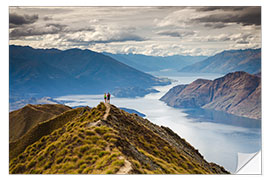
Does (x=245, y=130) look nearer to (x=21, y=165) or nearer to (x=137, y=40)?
(x=137, y=40)

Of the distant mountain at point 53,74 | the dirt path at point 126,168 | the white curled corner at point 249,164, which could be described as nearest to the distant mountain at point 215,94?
the distant mountain at point 53,74

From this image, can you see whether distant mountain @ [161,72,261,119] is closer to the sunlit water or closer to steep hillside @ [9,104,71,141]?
the sunlit water

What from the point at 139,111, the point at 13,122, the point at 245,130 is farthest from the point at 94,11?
the point at 245,130

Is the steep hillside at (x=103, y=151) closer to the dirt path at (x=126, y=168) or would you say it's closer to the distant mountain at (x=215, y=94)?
the dirt path at (x=126, y=168)

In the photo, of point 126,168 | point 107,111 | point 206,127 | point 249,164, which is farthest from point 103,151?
point 206,127

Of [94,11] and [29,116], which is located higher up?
[94,11]

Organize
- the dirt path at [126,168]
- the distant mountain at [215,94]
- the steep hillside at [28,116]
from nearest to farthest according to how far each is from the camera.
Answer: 1. the dirt path at [126,168]
2. the steep hillside at [28,116]
3. the distant mountain at [215,94]
